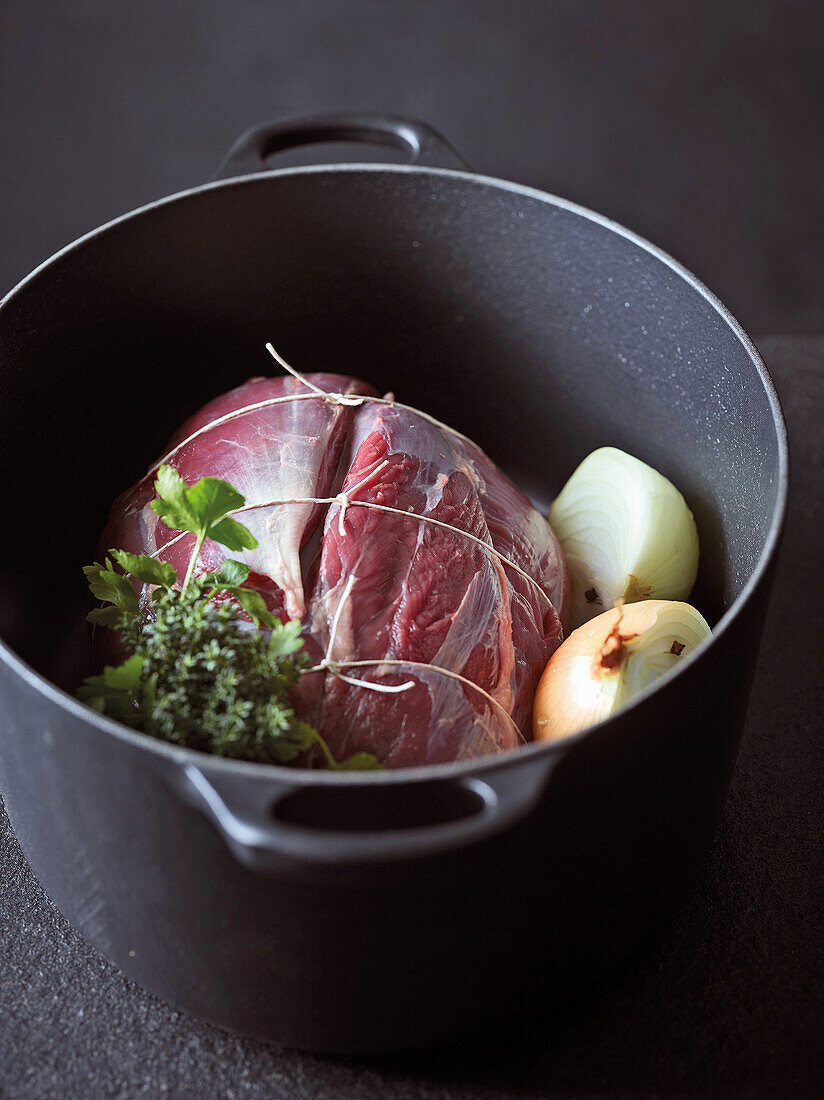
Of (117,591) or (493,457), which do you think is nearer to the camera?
(117,591)

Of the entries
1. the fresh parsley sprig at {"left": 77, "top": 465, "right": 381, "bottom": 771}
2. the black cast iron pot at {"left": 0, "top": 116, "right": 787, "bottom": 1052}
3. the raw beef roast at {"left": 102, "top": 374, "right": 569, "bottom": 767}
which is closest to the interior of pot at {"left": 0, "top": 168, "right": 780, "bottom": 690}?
the black cast iron pot at {"left": 0, "top": 116, "right": 787, "bottom": 1052}

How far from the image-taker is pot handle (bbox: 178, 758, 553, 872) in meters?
0.79

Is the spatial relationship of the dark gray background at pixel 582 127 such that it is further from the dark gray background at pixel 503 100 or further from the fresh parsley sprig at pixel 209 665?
the fresh parsley sprig at pixel 209 665

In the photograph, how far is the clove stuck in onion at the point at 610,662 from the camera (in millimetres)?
1143

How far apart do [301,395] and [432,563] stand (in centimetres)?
31

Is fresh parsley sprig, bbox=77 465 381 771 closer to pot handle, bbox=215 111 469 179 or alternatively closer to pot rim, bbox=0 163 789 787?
pot rim, bbox=0 163 789 787

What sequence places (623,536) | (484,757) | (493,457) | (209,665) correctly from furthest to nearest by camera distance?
1. (493,457)
2. (623,536)
3. (484,757)
4. (209,665)

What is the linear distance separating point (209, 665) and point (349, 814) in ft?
0.65

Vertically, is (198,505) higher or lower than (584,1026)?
higher

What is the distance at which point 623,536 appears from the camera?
4.62ft

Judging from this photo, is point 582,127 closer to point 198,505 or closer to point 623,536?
point 623,536

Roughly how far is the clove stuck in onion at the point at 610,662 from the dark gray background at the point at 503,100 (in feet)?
4.18

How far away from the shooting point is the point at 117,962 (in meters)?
1.08

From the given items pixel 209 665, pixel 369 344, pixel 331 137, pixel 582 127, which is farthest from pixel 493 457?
pixel 582 127
